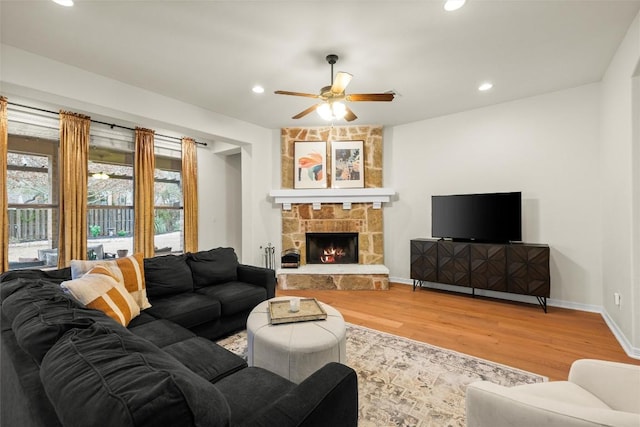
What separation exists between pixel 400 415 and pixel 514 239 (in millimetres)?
3030

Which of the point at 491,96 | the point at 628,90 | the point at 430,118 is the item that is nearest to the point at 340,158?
the point at 430,118

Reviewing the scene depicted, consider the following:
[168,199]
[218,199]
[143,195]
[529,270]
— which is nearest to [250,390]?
[529,270]

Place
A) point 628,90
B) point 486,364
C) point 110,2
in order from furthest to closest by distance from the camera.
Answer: point 628,90
point 486,364
point 110,2

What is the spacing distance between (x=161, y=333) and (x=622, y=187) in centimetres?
417

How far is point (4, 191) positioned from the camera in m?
3.49

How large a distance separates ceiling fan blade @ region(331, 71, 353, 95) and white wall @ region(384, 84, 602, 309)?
257 cm

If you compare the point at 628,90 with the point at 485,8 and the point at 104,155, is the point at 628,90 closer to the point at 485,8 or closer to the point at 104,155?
the point at 485,8

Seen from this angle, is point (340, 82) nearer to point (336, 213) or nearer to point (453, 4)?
point (453, 4)

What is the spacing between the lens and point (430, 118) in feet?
15.3

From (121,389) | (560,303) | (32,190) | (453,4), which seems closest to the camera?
(121,389)

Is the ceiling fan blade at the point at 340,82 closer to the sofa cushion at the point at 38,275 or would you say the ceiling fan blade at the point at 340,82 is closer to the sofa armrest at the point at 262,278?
the sofa armrest at the point at 262,278

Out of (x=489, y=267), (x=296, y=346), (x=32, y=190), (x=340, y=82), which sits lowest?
(x=296, y=346)

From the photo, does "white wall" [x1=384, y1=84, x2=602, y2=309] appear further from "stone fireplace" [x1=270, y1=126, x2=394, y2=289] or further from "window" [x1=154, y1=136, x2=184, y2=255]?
"window" [x1=154, y1=136, x2=184, y2=255]

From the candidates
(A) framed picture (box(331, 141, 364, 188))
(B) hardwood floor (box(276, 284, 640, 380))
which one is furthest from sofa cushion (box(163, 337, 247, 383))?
(A) framed picture (box(331, 141, 364, 188))
